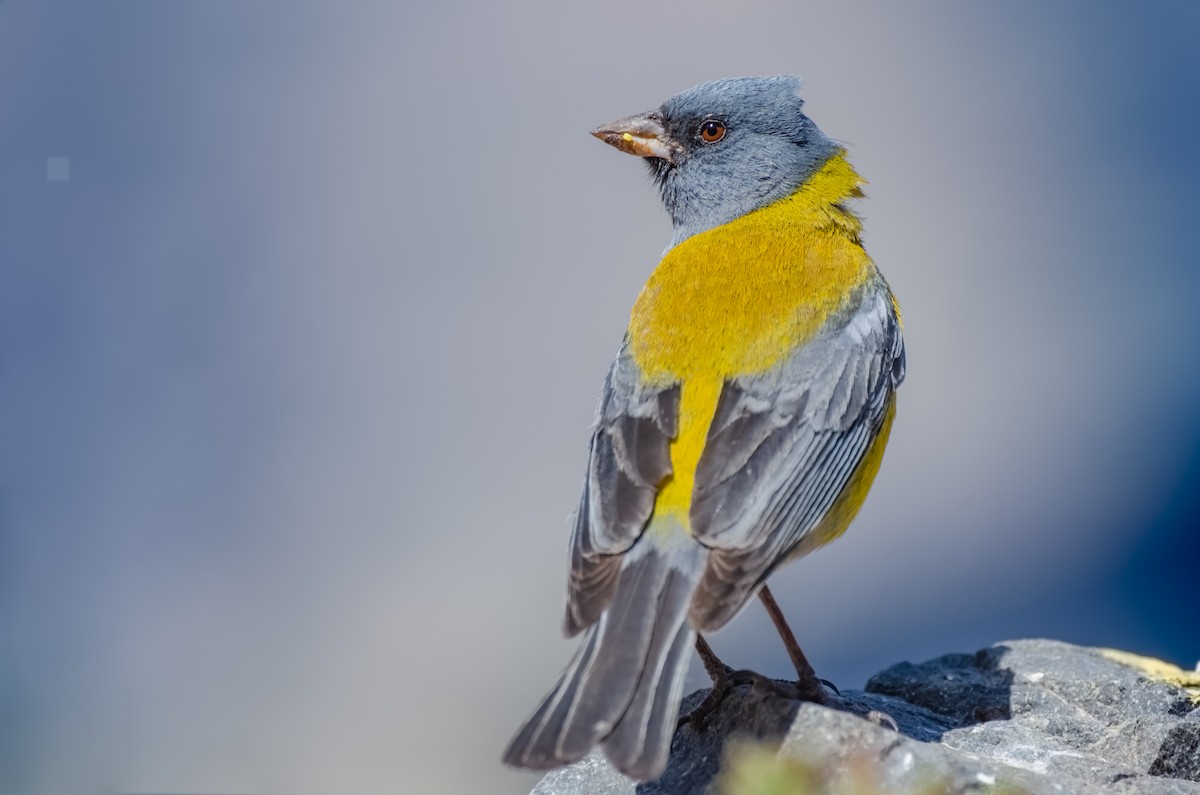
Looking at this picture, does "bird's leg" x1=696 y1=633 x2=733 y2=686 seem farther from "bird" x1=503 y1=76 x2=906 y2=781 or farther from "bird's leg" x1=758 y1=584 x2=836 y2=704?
"bird" x1=503 y1=76 x2=906 y2=781

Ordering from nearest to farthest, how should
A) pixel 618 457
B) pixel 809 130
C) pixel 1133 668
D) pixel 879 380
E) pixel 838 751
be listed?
pixel 838 751
pixel 618 457
pixel 879 380
pixel 1133 668
pixel 809 130

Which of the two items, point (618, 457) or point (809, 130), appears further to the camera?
point (809, 130)

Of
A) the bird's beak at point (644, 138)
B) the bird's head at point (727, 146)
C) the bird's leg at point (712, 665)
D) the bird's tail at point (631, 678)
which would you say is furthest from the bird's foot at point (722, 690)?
the bird's beak at point (644, 138)

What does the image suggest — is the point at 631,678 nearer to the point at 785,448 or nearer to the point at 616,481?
the point at 616,481

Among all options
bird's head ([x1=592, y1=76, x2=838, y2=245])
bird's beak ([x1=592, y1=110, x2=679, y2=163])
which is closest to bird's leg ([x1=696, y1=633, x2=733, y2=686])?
bird's head ([x1=592, y1=76, x2=838, y2=245])

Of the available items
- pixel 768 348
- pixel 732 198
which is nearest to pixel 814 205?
pixel 732 198

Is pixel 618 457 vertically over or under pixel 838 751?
over

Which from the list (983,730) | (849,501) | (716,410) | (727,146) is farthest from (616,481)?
(727,146)

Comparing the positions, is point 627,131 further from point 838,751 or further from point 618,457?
point 838,751
